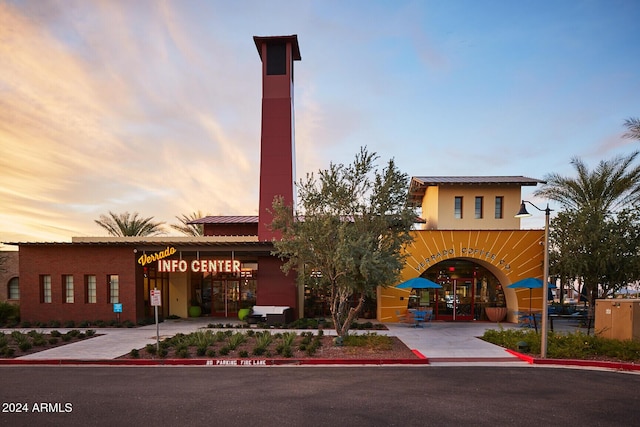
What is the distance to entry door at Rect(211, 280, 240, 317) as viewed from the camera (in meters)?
23.2

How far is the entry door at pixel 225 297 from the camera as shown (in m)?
23.2

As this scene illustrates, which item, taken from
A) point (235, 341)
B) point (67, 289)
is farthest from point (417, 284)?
point (67, 289)

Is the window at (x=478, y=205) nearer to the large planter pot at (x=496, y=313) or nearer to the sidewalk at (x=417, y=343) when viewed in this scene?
the large planter pot at (x=496, y=313)

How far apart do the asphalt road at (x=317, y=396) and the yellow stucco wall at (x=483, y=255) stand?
9.68 m

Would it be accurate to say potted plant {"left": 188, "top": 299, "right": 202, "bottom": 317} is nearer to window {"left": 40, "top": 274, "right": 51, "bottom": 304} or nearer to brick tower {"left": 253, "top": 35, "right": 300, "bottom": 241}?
brick tower {"left": 253, "top": 35, "right": 300, "bottom": 241}

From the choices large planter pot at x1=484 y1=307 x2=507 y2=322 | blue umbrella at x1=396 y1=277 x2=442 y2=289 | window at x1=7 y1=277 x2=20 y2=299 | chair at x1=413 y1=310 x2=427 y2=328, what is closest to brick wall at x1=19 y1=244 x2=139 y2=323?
window at x1=7 y1=277 x2=20 y2=299

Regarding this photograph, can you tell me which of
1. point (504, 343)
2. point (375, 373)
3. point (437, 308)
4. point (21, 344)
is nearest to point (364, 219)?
point (375, 373)

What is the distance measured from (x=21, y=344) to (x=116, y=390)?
7.14m

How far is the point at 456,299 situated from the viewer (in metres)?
22.0

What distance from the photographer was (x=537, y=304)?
2036cm

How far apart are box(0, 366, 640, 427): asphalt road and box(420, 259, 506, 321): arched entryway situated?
448 inches

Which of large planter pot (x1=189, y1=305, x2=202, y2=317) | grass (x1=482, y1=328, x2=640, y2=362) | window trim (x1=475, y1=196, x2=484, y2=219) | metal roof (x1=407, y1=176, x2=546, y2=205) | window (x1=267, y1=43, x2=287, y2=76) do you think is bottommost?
large planter pot (x1=189, y1=305, x2=202, y2=317)

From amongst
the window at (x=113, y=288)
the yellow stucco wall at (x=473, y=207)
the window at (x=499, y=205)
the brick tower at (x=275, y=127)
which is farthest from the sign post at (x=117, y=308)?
the window at (x=499, y=205)

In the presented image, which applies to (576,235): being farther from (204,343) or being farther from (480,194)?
(204,343)
